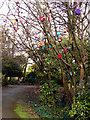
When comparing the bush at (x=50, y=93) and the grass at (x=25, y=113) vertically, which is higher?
the bush at (x=50, y=93)

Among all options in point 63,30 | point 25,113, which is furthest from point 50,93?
point 63,30

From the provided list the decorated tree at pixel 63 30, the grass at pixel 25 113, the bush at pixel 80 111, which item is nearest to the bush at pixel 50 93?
the decorated tree at pixel 63 30

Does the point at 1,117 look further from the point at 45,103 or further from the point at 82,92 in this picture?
the point at 82,92

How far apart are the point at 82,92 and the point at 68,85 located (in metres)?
0.92

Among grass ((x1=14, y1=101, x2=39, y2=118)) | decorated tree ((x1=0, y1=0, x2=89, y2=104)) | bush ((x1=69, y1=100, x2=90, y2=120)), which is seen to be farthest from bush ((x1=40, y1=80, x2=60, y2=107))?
bush ((x1=69, y1=100, x2=90, y2=120))

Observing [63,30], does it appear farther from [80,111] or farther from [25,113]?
[25,113]

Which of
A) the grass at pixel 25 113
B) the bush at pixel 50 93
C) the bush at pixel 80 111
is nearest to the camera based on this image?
the bush at pixel 80 111

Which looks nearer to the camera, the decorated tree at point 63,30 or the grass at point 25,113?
the decorated tree at point 63,30

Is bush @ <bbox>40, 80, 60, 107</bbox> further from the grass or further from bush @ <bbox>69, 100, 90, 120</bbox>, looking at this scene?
bush @ <bbox>69, 100, 90, 120</bbox>

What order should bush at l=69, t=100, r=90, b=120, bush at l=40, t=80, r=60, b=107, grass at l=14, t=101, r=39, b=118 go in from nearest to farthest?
bush at l=69, t=100, r=90, b=120 < grass at l=14, t=101, r=39, b=118 < bush at l=40, t=80, r=60, b=107

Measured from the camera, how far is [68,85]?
4910mm

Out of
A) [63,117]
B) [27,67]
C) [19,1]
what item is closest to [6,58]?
[27,67]

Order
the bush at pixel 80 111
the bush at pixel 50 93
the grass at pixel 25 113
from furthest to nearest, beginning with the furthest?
the bush at pixel 50 93 < the grass at pixel 25 113 < the bush at pixel 80 111

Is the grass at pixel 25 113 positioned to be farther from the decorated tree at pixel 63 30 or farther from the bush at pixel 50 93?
the decorated tree at pixel 63 30
